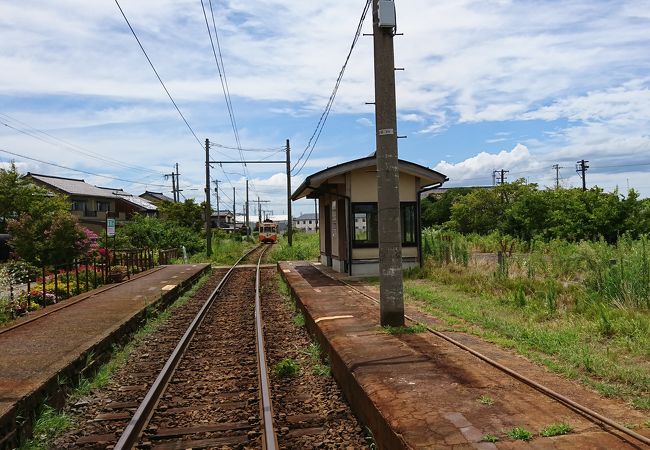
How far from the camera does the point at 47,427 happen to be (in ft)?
17.1

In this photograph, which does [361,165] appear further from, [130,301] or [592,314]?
[592,314]

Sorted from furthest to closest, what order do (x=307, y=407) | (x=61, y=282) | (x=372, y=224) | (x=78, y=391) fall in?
1. (x=372, y=224)
2. (x=61, y=282)
3. (x=78, y=391)
4. (x=307, y=407)

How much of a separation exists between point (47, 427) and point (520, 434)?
14.3 feet

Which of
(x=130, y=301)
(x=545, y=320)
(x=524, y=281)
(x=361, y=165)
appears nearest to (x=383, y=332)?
(x=545, y=320)

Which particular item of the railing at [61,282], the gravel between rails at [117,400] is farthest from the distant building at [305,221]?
the gravel between rails at [117,400]

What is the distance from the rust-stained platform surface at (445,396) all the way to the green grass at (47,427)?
2.90 metres

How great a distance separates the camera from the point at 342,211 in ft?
56.4

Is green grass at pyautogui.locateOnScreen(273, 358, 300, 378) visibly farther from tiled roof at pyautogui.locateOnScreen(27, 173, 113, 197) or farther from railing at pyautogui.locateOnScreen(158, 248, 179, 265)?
tiled roof at pyautogui.locateOnScreen(27, 173, 113, 197)

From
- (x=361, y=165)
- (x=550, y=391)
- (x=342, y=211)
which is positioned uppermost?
(x=361, y=165)

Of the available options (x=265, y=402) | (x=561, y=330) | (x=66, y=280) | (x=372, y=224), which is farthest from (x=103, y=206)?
(x=561, y=330)

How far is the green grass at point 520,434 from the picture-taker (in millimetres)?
3688

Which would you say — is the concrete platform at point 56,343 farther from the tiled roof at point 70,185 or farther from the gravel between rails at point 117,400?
the tiled roof at point 70,185

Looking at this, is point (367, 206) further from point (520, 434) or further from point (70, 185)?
point (70, 185)

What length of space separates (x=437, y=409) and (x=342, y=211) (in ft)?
42.6
